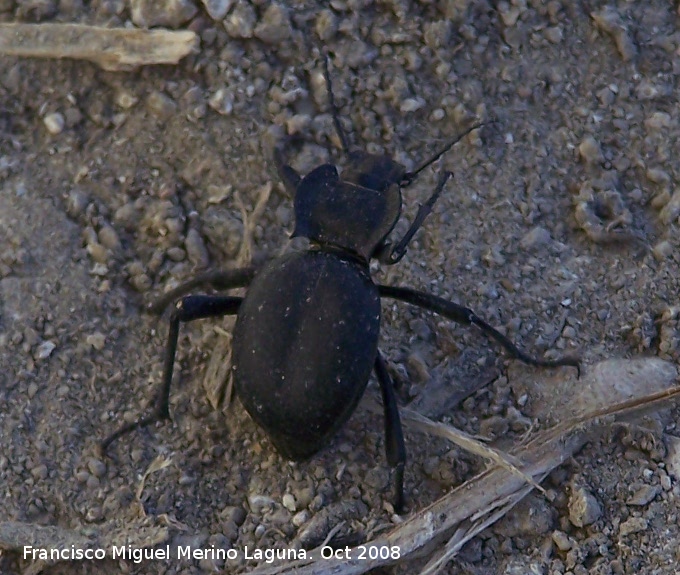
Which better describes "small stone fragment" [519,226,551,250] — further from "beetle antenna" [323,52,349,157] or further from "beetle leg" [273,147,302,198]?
"beetle leg" [273,147,302,198]

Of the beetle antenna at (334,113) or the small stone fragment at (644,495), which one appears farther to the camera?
the beetle antenna at (334,113)

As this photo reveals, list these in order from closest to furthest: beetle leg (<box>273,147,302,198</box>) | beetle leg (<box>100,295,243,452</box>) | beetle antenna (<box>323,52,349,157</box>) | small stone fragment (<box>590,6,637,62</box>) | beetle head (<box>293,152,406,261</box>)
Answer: beetle leg (<box>100,295,243,452</box>) < beetle head (<box>293,152,406,261</box>) < beetle leg (<box>273,147,302,198</box>) < beetle antenna (<box>323,52,349,157</box>) < small stone fragment (<box>590,6,637,62</box>)

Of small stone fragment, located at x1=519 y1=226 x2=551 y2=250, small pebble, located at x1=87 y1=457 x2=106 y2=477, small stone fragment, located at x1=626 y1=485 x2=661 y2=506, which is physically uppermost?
small stone fragment, located at x1=519 y1=226 x2=551 y2=250

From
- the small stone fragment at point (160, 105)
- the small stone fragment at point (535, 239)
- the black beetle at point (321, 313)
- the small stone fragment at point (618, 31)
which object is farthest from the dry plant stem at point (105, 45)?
the small stone fragment at point (618, 31)

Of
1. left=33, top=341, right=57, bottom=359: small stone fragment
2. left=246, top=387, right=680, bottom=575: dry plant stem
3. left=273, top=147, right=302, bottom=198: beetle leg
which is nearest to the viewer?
left=246, top=387, right=680, bottom=575: dry plant stem

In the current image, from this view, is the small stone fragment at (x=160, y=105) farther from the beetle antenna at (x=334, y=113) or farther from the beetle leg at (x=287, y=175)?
the beetle antenna at (x=334, y=113)

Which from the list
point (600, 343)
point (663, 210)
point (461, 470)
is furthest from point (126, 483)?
point (663, 210)

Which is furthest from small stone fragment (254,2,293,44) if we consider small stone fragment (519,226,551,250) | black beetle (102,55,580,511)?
small stone fragment (519,226,551,250)
